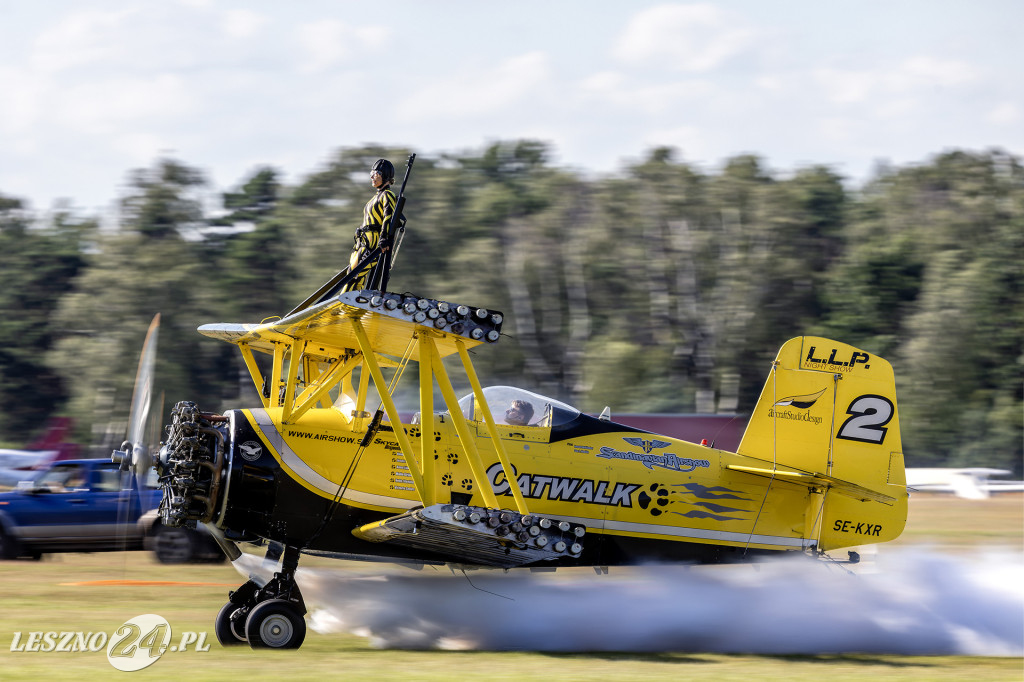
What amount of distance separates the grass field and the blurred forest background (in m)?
23.4

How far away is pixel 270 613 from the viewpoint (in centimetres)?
904

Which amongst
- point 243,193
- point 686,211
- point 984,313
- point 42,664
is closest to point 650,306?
point 686,211

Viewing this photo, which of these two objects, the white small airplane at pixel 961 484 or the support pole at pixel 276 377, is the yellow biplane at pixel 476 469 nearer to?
the support pole at pixel 276 377

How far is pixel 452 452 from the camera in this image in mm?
9719

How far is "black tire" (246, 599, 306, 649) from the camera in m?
9.00

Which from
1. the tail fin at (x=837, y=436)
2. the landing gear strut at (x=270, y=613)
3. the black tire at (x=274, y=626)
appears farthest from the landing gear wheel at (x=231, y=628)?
the tail fin at (x=837, y=436)

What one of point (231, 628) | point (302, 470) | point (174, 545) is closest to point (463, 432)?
point (302, 470)

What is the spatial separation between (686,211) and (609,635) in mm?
32882

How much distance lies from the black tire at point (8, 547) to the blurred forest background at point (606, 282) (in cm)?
2039

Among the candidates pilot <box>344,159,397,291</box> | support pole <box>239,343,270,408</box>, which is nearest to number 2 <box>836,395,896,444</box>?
pilot <box>344,159,397,291</box>

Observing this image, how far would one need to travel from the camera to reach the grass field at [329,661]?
798 centimetres

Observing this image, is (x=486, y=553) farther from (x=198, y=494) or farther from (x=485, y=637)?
(x=198, y=494)

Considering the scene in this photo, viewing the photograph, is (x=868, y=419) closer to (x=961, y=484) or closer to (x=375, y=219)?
(x=375, y=219)

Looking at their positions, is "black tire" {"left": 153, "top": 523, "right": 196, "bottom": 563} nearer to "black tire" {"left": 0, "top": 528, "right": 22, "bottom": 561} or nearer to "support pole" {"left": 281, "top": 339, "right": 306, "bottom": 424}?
"black tire" {"left": 0, "top": 528, "right": 22, "bottom": 561}
